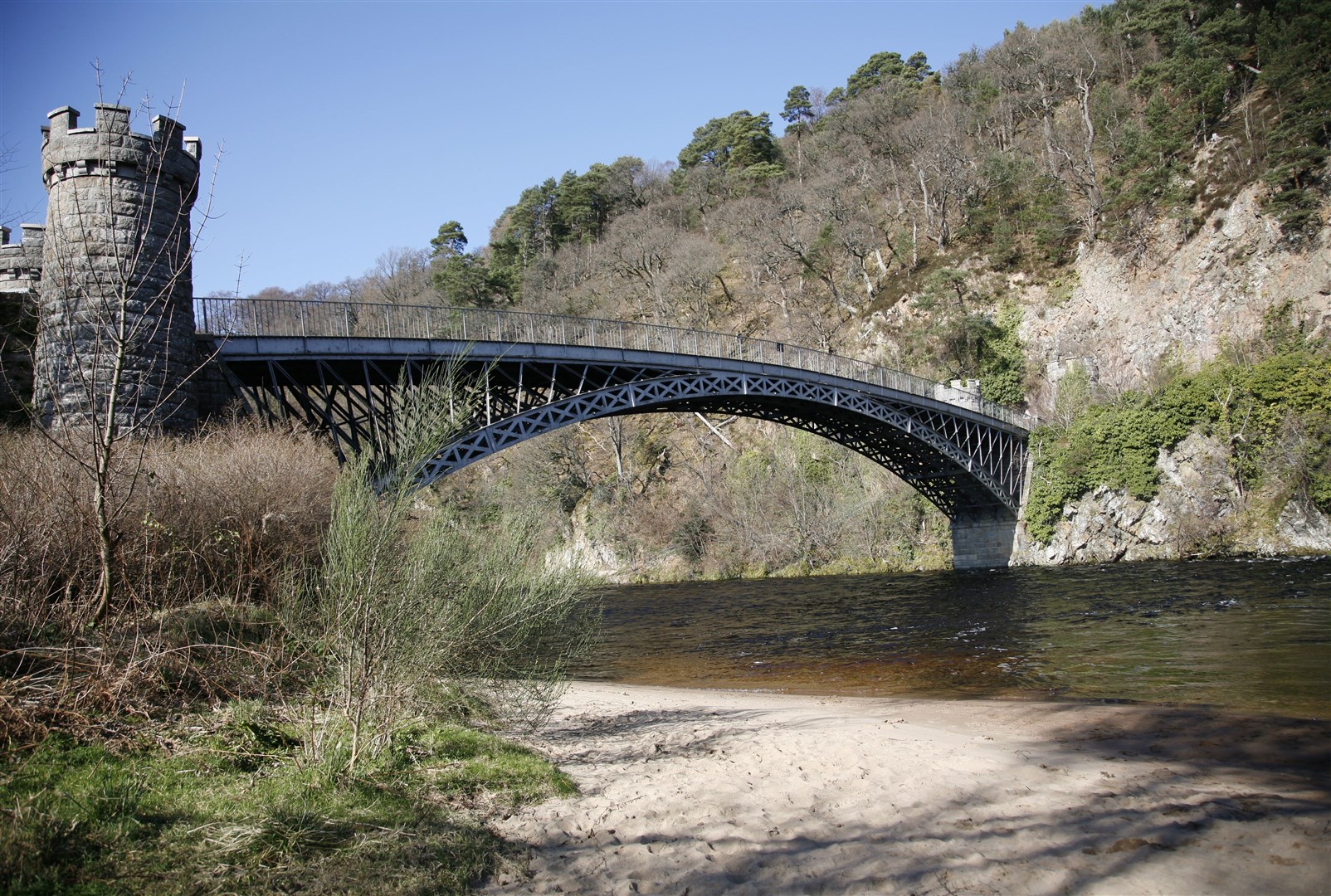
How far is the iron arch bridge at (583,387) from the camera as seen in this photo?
17.2m

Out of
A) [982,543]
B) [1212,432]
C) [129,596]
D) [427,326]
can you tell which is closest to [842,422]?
[982,543]

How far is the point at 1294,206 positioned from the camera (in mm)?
28359

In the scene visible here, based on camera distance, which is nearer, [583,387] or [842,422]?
[583,387]

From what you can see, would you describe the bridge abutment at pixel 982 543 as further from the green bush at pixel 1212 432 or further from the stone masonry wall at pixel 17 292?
the stone masonry wall at pixel 17 292

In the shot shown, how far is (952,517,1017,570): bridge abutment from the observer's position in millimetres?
33312

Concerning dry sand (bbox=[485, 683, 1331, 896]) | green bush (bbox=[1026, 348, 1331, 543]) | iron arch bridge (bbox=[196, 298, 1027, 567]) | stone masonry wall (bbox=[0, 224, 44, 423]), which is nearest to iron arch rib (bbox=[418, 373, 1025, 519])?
iron arch bridge (bbox=[196, 298, 1027, 567])

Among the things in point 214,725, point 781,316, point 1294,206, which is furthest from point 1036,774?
point 781,316

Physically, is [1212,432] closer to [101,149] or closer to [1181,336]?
[1181,336]

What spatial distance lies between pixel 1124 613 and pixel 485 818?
54.8 ft

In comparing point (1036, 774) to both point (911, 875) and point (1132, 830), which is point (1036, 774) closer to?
point (1132, 830)

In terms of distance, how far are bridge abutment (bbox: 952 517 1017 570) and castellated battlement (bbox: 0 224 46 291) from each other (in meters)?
32.0

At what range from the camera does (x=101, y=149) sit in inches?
517

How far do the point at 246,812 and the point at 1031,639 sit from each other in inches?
578

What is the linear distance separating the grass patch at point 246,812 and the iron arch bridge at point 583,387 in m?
2.68
